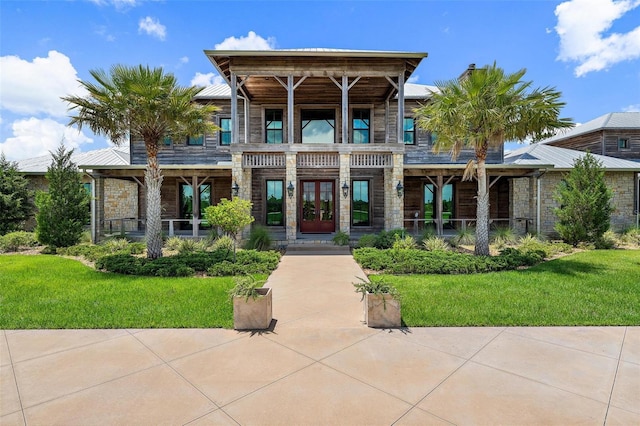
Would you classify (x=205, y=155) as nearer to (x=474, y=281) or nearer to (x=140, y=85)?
(x=140, y=85)

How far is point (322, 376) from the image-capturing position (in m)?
3.31

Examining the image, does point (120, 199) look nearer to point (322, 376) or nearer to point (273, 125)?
point (273, 125)

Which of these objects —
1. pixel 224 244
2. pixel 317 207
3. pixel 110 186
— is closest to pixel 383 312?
pixel 224 244

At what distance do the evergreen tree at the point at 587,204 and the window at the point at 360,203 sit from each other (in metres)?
8.23

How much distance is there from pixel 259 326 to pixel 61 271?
729 centimetres

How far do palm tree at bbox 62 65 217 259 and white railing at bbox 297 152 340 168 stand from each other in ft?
13.4

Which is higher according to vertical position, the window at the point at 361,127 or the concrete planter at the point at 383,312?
the window at the point at 361,127

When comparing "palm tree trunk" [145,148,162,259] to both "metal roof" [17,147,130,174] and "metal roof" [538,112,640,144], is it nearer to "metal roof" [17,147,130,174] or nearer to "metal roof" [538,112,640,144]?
"metal roof" [17,147,130,174]

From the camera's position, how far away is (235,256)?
9219mm

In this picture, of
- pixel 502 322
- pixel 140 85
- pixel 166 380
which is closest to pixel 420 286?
pixel 502 322

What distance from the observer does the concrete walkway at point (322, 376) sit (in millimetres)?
2729

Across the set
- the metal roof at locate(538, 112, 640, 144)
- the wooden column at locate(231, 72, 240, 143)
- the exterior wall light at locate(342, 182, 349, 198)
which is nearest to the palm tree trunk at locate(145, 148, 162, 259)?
the wooden column at locate(231, 72, 240, 143)

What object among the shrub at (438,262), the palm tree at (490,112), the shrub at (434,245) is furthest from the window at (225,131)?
the shrub at (434,245)

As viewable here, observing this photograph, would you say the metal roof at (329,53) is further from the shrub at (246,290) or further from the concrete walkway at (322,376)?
the concrete walkway at (322,376)
